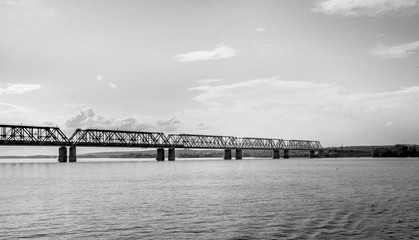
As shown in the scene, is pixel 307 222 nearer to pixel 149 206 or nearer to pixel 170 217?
pixel 170 217

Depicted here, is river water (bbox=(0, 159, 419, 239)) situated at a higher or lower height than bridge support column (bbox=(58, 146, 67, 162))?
lower

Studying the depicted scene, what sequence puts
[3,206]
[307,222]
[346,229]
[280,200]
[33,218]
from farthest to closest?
[280,200] → [3,206] → [33,218] → [307,222] → [346,229]

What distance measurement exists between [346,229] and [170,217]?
12.2m

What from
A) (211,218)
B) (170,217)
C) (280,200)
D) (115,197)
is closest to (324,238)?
(211,218)

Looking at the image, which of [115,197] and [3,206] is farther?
[115,197]

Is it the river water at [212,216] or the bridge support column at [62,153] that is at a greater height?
the bridge support column at [62,153]

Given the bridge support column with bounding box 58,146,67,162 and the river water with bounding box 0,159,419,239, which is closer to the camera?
the river water with bounding box 0,159,419,239

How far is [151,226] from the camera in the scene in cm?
2698

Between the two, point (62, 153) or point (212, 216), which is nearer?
point (212, 216)

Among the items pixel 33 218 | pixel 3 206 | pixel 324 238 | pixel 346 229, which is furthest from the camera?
pixel 3 206

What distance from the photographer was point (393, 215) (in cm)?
3122

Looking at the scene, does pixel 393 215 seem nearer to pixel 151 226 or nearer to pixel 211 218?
pixel 211 218

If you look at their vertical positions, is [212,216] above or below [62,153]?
below

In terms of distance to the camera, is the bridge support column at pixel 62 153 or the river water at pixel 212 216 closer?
the river water at pixel 212 216
